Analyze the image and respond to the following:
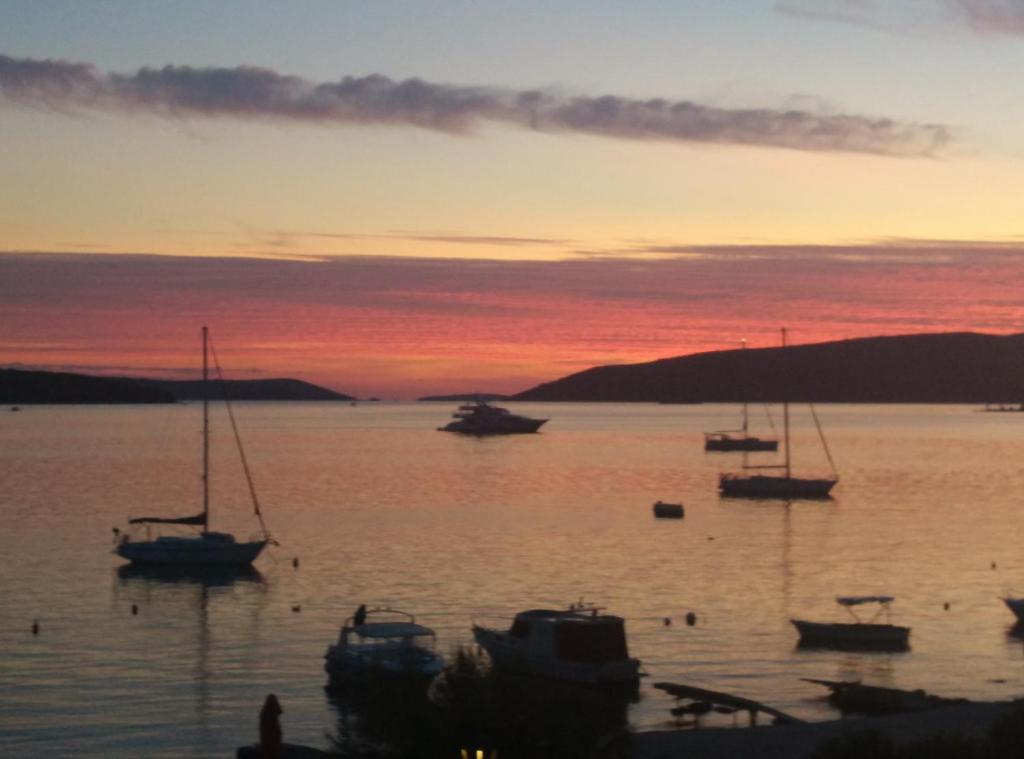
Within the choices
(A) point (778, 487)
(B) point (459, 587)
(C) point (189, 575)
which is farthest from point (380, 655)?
(A) point (778, 487)

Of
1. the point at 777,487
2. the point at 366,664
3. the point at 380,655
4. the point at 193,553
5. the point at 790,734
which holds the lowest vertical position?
the point at 790,734

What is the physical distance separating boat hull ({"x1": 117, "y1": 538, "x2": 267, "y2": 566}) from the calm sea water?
1427mm

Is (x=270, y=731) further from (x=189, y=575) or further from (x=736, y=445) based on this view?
(x=736, y=445)

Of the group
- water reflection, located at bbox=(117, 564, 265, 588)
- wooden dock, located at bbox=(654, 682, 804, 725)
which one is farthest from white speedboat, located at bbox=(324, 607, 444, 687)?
water reflection, located at bbox=(117, 564, 265, 588)

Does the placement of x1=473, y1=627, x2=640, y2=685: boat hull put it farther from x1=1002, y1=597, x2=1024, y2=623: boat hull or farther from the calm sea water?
x1=1002, y1=597, x2=1024, y2=623: boat hull

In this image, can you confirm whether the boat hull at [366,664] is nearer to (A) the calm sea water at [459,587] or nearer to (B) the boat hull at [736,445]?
(A) the calm sea water at [459,587]

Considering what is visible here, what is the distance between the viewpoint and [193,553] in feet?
213

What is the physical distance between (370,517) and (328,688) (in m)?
51.1

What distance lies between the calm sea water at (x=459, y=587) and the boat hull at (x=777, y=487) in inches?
106

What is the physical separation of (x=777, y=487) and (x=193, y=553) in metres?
57.4

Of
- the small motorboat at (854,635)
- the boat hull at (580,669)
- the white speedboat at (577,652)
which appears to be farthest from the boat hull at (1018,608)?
the boat hull at (580,669)

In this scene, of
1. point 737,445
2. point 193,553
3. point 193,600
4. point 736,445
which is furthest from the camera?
point 736,445

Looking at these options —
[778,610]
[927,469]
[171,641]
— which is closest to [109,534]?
[171,641]

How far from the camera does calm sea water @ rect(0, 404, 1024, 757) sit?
125 feet
